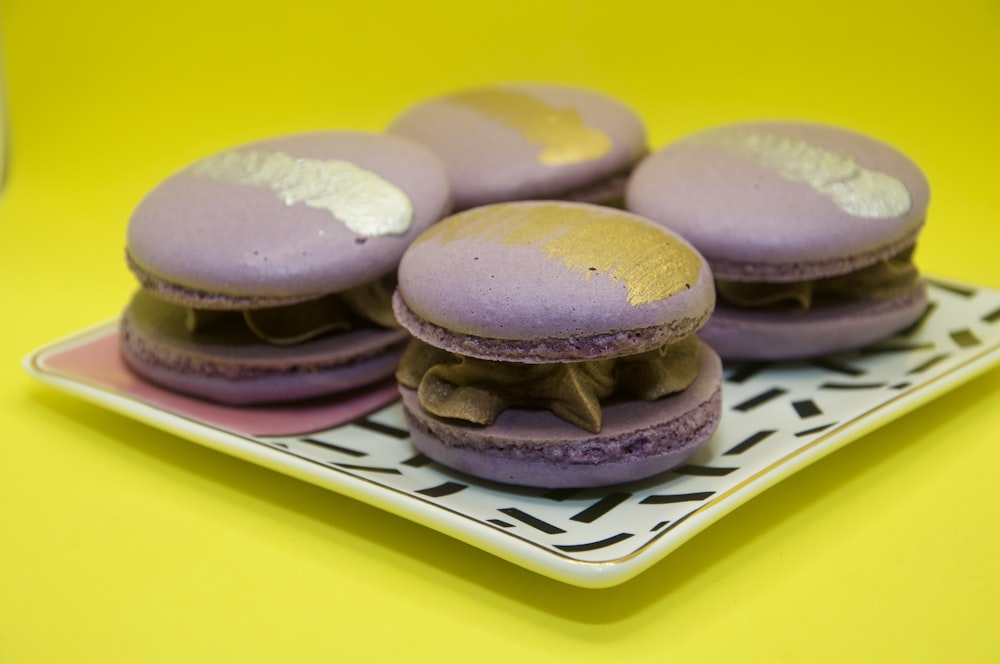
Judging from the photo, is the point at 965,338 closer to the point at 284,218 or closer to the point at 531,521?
the point at 531,521

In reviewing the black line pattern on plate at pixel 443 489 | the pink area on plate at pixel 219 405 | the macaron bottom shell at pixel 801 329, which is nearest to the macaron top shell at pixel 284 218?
the pink area on plate at pixel 219 405

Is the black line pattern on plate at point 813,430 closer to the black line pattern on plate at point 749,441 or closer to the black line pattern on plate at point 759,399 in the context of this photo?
the black line pattern on plate at point 749,441

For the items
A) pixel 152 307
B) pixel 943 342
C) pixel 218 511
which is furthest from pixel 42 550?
pixel 943 342

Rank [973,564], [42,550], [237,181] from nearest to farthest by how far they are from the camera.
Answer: [973,564] < [42,550] < [237,181]

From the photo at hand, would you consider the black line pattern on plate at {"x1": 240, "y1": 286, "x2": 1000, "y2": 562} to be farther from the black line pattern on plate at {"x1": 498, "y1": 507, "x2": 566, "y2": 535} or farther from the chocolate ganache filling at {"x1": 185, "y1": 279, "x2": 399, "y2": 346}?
the chocolate ganache filling at {"x1": 185, "y1": 279, "x2": 399, "y2": 346}

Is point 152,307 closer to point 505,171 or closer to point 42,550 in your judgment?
point 42,550

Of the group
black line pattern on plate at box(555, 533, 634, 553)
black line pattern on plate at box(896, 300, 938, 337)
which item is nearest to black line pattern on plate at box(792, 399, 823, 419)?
black line pattern on plate at box(896, 300, 938, 337)

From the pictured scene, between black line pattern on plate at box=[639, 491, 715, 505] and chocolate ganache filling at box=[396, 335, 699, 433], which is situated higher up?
chocolate ganache filling at box=[396, 335, 699, 433]
